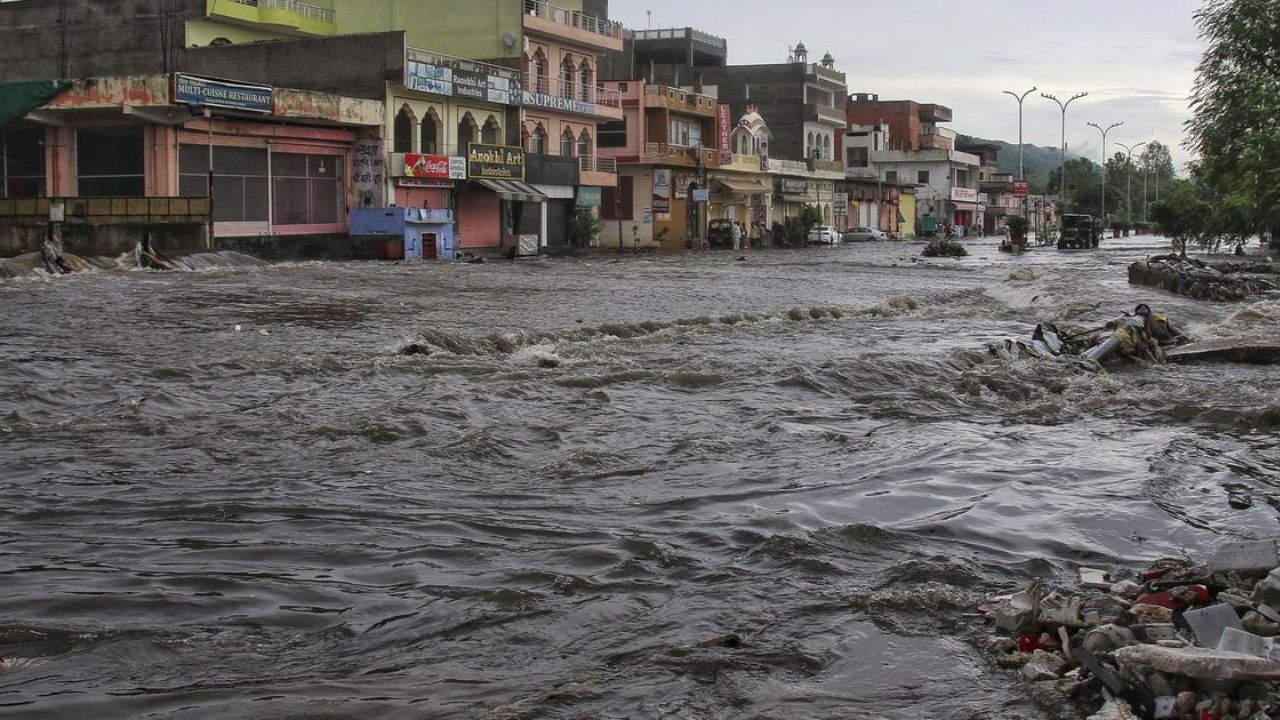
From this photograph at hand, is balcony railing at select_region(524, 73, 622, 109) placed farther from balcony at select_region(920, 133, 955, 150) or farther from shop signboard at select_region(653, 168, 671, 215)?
balcony at select_region(920, 133, 955, 150)

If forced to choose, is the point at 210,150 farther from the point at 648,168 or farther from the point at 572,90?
the point at 648,168

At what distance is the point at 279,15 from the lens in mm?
45250

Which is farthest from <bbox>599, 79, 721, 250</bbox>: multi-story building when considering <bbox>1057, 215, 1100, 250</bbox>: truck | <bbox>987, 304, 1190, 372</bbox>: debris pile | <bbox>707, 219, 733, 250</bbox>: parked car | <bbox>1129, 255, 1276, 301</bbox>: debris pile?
<bbox>987, 304, 1190, 372</bbox>: debris pile

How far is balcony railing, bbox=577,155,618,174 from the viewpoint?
50.4 m

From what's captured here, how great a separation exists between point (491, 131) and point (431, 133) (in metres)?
3.75

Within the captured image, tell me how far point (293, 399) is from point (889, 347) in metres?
7.98

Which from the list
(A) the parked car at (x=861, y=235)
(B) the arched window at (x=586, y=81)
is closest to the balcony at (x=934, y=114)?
(A) the parked car at (x=861, y=235)

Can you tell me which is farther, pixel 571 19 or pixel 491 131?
pixel 571 19

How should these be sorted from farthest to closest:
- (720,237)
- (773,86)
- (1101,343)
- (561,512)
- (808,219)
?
1. (773,86)
2. (808,219)
3. (720,237)
4. (1101,343)
5. (561,512)

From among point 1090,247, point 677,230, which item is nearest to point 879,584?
point 677,230

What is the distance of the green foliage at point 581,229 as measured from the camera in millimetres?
48969

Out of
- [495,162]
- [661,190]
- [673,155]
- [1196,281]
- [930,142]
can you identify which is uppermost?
[930,142]

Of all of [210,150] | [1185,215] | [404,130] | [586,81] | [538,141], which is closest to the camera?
[210,150]

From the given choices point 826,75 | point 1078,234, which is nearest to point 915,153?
point 826,75
